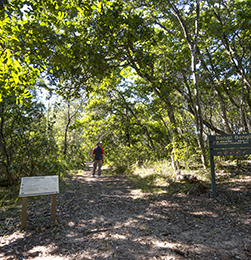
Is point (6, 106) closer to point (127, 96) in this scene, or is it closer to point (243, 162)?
point (127, 96)

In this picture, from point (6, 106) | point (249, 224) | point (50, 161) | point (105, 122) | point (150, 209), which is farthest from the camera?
point (105, 122)

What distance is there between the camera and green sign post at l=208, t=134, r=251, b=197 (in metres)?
5.02

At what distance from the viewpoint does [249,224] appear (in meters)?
3.52

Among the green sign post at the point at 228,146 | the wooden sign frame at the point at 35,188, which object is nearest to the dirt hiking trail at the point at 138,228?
the wooden sign frame at the point at 35,188

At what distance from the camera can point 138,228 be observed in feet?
12.0

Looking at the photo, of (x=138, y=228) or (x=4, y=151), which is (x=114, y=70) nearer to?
(x=4, y=151)

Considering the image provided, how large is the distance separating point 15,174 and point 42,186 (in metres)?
3.87

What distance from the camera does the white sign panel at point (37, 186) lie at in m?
3.74

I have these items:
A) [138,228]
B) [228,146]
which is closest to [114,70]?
[228,146]

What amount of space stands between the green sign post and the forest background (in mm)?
1985

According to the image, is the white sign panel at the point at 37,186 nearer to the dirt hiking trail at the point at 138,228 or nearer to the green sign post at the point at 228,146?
the dirt hiking trail at the point at 138,228

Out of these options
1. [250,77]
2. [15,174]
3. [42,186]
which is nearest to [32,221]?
[42,186]

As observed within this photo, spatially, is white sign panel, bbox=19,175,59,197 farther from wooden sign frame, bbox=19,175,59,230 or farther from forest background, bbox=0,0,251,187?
forest background, bbox=0,0,251,187

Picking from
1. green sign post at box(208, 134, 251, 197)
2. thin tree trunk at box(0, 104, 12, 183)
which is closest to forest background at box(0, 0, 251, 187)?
thin tree trunk at box(0, 104, 12, 183)
